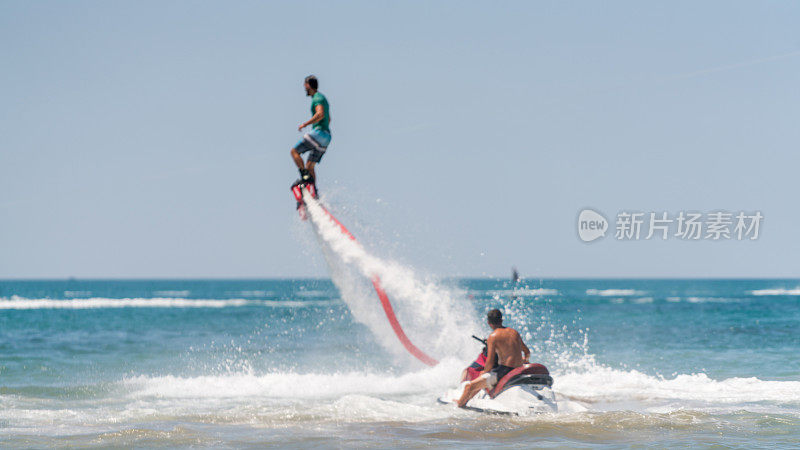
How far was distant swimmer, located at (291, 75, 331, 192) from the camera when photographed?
12.9 metres

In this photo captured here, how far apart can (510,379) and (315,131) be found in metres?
5.13

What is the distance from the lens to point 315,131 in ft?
42.3

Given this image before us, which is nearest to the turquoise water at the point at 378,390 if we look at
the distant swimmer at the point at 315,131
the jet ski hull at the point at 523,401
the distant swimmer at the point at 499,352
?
the jet ski hull at the point at 523,401

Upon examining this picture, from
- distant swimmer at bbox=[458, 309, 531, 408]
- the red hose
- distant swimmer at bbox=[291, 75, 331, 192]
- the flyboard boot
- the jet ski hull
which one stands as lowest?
the jet ski hull

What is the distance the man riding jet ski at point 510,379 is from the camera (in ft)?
40.0

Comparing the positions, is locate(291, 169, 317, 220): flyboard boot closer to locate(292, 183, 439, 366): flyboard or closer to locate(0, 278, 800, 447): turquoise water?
locate(292, 183, 439, 366): flyboard

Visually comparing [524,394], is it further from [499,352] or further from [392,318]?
[392,318]

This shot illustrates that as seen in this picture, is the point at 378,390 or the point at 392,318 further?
the point at 378,390

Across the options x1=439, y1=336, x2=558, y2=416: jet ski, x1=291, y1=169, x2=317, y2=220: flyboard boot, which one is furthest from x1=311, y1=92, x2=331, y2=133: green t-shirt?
x1=439, y1=336, x2=558, y2=416: jet ski

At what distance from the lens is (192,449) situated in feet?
33.7

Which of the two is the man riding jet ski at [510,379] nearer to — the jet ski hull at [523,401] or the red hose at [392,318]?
the jet ski hull at [523,401]

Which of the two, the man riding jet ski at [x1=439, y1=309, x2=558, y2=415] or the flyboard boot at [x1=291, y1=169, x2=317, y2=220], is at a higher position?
the flyboard boot at [x1=291, y1=169, x2=317, y2=220]

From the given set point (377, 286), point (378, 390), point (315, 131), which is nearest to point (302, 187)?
point (315, 131)

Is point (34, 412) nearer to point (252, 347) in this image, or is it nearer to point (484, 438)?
point (484, 438)
